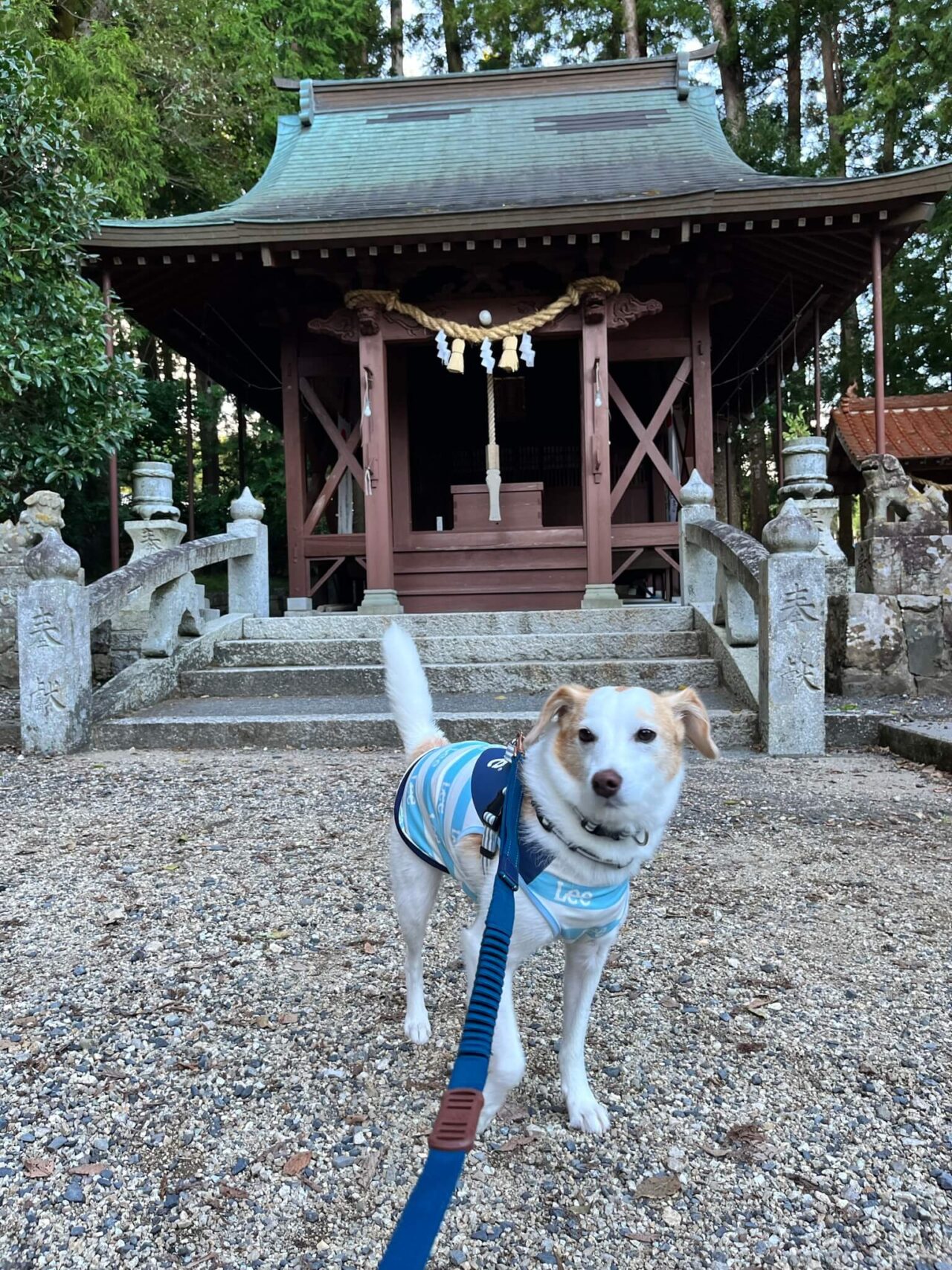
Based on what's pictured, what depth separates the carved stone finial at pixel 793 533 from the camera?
Answer: 15.9ft

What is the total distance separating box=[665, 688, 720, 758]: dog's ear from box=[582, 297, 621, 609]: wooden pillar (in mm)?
6661

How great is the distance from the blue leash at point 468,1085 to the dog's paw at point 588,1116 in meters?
0.55

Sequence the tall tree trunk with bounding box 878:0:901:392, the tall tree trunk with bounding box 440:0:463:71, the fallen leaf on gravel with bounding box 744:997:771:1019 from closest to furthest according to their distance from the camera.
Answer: the fallen leaf on gravel with bounding box 744:997:771:1019
the tall tree trunk with bounding box 878:0:901:392
the tall tree trunk with bounding box 440:0:463:71

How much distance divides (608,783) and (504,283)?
8.54 m

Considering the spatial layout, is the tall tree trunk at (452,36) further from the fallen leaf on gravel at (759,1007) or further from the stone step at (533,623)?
the fallen leaf on gravel at (759,1007)

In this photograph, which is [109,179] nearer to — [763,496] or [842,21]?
[763,496]

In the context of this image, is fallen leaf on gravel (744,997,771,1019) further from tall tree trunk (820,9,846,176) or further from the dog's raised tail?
tall tree trunk (820,9,846,176)

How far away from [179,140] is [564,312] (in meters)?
8.43

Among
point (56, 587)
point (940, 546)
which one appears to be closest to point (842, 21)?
point (940, 546)

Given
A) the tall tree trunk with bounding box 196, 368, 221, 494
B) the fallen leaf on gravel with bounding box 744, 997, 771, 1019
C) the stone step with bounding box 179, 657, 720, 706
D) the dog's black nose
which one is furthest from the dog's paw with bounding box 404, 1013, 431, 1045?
the tall tree trunk with bounding box 196, 368, 221, 494

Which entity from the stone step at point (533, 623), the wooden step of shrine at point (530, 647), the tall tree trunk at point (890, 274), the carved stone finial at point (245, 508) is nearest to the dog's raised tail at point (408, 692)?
the wooden step of shrine at point (530, 647)

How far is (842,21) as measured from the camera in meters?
17.9

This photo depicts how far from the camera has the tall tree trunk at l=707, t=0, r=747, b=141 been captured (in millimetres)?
17281

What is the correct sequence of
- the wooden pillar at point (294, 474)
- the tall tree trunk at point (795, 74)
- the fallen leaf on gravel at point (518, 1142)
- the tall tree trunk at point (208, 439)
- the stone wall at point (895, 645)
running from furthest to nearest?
the tall tree trunk at point (795, 74)
the tall tree trunk at point (208, 439)
the wooden pillar at point (294, 474)
the stone wall at point (895, 645)
the fallen leaf on gravel at point (518, 1142)
